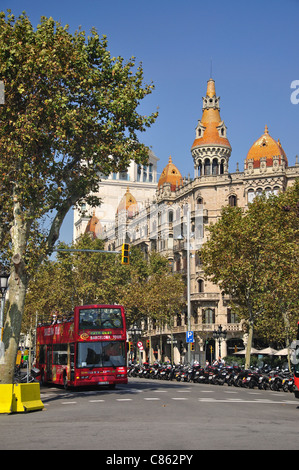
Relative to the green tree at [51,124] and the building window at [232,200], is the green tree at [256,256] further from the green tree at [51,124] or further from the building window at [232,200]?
the building window at [232,200]

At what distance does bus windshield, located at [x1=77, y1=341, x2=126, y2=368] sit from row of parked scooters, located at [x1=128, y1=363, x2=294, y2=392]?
8056 millimetres

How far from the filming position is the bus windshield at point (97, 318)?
88.7 ft

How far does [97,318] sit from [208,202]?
39360 mm

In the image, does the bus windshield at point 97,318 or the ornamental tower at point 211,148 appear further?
the ornamental tower at point 211,148

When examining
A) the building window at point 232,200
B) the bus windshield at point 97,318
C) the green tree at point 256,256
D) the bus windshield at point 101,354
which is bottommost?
the bus windshield at point 101,354

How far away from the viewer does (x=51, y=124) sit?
74.0 feet

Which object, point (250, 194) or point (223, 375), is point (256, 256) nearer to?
point (223, 375)

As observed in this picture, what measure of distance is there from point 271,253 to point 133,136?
18001mm

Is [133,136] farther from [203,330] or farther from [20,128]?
[203,330]

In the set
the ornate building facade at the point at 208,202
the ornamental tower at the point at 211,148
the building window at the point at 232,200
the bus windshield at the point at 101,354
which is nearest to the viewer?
the bus windshield at the point at 101,354

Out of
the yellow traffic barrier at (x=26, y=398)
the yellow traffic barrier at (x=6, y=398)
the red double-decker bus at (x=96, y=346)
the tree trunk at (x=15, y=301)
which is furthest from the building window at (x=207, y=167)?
the yellow traffic barrier at (x=6, y=398)

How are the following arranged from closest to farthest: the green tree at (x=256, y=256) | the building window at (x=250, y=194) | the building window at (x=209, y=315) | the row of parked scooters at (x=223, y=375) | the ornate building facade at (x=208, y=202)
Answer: the row of parked scooters at (x=223, y=375) < the green tree at (x=256, y=256) < the ornate building facade at (x=208, y=202) < the building window at (x=250, y=194) < the building window at (x=209, y=315)

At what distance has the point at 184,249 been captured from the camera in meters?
68.0

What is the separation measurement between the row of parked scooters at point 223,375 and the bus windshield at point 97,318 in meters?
8.89
